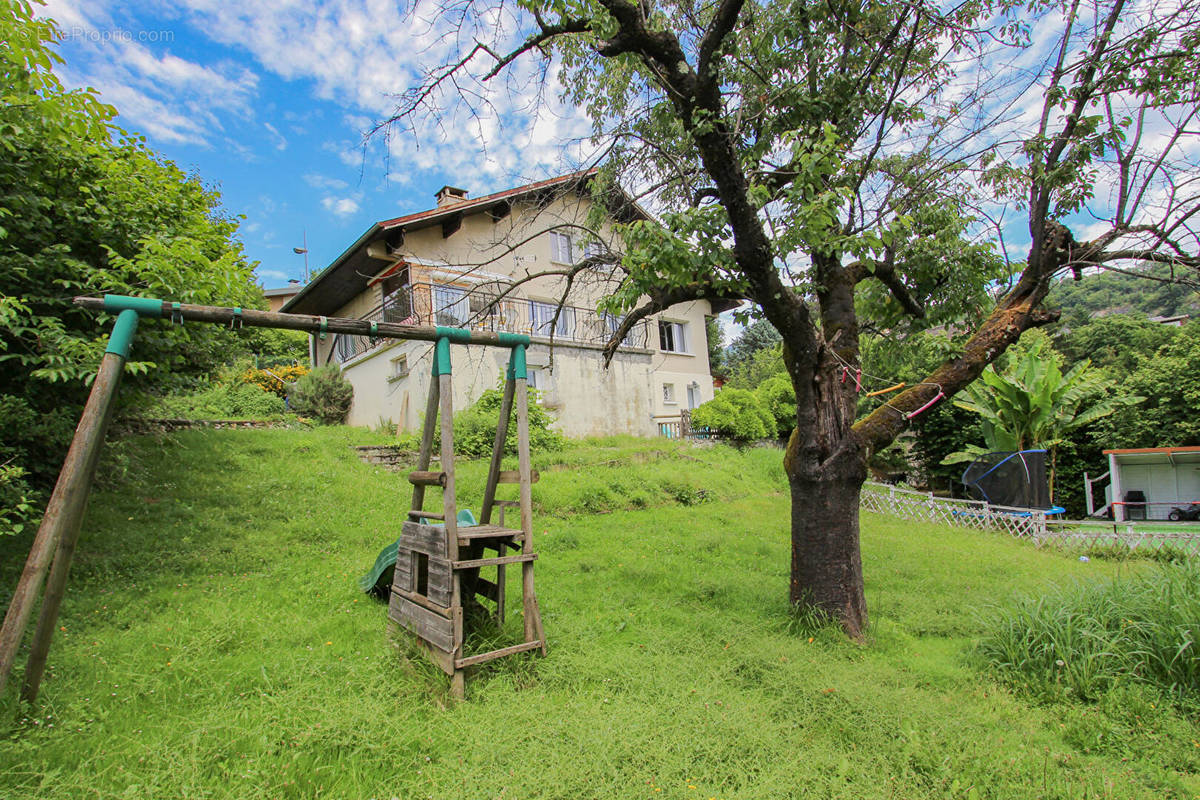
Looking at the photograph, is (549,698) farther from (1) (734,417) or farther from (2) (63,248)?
(1) (734,417)

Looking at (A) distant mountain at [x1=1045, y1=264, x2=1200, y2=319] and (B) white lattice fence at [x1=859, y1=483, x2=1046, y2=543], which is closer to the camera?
(B) white lattice fence at [x1=859, y1=483, x2=1046, y2=543]

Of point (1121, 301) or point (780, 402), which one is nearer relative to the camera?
point (780, 402)

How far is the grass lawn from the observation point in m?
3.29

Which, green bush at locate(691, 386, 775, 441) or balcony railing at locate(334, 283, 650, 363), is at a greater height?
balcony railing at locate(334, 283, 650, 363)

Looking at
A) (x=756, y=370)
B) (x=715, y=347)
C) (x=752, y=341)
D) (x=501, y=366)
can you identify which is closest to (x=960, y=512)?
(x=501, y=366)

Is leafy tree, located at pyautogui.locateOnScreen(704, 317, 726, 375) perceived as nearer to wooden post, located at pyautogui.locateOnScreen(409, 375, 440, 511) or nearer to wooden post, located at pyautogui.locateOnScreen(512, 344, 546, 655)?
wooden post, located at pyautogui.locateOnScreen(409, 375, 440, 511)

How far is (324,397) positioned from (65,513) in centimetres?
1646

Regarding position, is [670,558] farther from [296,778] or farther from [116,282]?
[116,282]

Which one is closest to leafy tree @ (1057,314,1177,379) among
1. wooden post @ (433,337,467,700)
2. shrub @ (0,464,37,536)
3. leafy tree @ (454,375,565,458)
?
leafy tree @ (454,375,565,458)

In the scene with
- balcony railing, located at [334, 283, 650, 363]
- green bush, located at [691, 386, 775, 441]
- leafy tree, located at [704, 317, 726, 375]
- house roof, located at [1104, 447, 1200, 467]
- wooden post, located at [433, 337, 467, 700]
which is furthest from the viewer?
leafy tree, located at [704, 317, 726, 375]

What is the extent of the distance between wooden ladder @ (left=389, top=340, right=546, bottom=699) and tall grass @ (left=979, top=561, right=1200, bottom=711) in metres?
3.97

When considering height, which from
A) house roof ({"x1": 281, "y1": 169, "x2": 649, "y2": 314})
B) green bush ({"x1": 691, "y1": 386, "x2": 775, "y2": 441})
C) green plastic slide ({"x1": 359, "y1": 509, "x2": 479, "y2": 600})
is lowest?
green plastic slide ({"x1": 359, "y1": 509, "x2": 479, "y2": 600})

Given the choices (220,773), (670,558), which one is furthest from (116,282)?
(670,558)

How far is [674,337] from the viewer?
24.3 meters
